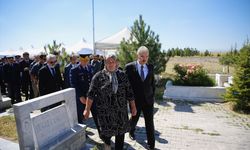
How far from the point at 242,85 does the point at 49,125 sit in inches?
241

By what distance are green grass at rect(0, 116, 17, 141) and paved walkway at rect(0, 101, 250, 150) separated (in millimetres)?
442

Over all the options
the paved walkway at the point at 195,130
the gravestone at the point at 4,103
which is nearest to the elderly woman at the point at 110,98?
the paved walkway at the point at 195,130

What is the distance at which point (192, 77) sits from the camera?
8.54 metres

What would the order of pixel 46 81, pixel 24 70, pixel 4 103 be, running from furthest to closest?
pixel 24 70 < pixel 4 103 < pixel 46 81

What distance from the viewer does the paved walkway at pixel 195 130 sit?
13.8 feet

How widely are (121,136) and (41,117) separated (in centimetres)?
129

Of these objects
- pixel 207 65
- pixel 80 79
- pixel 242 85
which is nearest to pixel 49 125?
→ pixel 80 79

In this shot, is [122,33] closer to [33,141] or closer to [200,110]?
[200,110]

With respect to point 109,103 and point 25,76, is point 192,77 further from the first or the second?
point 25,76

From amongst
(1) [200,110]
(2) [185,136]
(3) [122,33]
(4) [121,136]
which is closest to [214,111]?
(1) [200,110]

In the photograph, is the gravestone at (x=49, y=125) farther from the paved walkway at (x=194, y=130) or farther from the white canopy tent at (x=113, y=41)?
the white canopy tent at (x=113, y=41)

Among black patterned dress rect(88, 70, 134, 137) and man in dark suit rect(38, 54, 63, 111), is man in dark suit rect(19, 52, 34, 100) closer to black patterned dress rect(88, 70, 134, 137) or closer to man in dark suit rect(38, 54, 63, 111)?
man in dark suit rect(38, 54, 63, 111)

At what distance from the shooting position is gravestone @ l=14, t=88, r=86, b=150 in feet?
9.22

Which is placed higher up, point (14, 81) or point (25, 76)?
point (25, 76)
